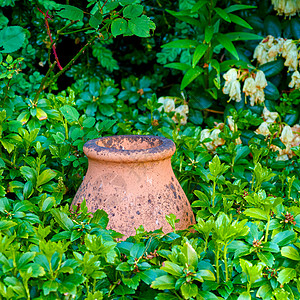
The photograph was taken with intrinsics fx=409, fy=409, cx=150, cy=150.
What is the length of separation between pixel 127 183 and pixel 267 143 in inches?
41.3

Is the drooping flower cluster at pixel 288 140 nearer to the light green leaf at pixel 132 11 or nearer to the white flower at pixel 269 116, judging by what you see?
the white flower at pixel 269 116

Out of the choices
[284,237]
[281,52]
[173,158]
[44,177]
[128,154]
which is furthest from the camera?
[281,52]

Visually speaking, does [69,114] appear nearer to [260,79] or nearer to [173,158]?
[173,158]

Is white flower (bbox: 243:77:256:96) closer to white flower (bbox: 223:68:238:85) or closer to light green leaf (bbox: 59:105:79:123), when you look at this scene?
white flower (bbox: 223:68:238:85)

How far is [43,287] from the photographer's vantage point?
0.98 m

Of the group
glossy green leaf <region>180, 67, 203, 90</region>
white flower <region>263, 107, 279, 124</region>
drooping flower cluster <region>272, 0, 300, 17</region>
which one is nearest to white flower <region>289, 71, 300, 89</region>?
white flower <region>263, 107, 279, 124</region>

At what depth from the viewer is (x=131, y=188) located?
155cm

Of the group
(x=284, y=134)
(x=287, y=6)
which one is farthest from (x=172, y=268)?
(x=287, y=6)

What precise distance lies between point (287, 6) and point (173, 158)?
1.62 metres

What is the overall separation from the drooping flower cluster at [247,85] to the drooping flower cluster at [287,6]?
564mm

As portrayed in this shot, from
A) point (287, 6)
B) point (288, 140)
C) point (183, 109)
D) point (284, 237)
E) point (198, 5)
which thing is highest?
point (198, 5)

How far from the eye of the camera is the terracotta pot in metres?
1.53

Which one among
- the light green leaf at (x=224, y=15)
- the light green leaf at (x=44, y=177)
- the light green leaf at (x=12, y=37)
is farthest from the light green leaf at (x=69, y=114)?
the light green leaf at (x=224, y=15)

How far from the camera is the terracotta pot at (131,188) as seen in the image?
1.53 m
